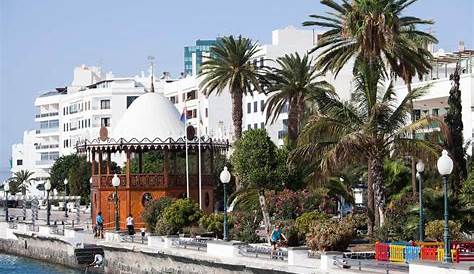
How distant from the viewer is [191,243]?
44906 mm

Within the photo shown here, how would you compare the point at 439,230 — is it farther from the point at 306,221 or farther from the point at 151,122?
the point at 151,122

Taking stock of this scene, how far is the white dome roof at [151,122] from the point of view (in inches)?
2405

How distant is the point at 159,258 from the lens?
45.7 meters

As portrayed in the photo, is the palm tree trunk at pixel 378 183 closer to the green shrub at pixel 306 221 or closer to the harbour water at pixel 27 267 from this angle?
the green shrub at pixel 306 221

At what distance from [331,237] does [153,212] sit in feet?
60.5

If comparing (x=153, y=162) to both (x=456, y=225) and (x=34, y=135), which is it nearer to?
(x=456, y=225)

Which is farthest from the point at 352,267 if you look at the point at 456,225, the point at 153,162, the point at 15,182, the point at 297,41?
the point at 15,182

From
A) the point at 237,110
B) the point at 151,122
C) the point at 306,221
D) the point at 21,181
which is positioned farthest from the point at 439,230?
the point at 21,181

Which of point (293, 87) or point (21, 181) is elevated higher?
point (293, 87)

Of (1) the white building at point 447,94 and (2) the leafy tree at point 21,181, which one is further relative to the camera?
(2) the leafy tree at point 21,181

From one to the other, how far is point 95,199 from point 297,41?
52.2 metres

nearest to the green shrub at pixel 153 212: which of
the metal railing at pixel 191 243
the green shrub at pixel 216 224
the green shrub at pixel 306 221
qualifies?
the green shrub at pixel 216 224

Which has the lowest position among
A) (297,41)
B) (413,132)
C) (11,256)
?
(11,256)

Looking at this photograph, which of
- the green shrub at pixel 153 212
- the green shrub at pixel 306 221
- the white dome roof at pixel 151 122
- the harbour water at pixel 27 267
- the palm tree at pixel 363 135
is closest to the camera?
the palm tree at pixel 363 135
